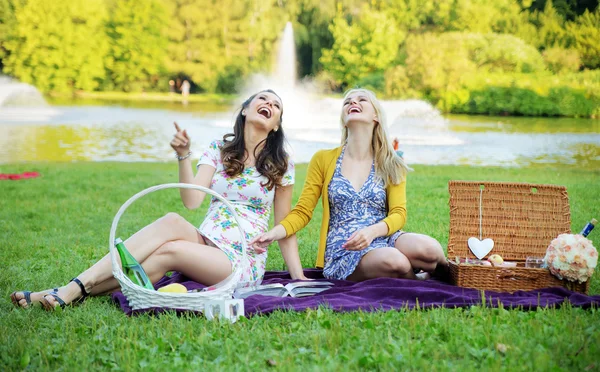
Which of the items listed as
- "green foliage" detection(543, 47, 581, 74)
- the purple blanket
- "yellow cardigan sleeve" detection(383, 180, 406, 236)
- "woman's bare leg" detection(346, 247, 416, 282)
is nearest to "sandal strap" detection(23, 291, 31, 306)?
the purple blanket

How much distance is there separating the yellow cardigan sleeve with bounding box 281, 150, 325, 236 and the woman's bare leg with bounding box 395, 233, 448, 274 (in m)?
0.49

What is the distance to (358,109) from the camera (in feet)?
11.4

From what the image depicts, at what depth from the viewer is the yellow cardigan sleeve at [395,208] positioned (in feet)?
10.9

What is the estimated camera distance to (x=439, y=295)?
3016 millimetres

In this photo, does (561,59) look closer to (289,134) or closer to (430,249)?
(289,134)

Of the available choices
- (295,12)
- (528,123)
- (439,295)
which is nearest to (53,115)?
(295,12)

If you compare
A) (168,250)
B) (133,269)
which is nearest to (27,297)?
(133,269)

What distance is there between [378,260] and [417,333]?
753 millimetres

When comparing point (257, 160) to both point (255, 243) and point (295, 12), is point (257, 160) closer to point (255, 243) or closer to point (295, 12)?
point (255, 243)

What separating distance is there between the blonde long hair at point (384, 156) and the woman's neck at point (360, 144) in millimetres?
41

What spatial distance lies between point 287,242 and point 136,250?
31.3 inches

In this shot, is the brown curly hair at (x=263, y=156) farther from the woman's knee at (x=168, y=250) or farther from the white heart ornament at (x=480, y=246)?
the white heart ornament at (x=480, y=246)

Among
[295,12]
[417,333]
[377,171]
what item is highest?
[295,12]

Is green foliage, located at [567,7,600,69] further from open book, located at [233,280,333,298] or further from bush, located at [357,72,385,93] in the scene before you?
open book, located at [233,280,333,298]
